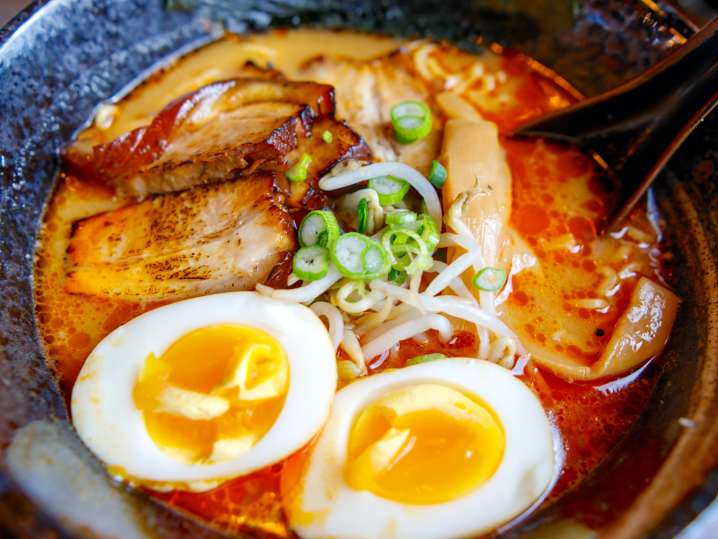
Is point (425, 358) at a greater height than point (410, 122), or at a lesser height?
lesser

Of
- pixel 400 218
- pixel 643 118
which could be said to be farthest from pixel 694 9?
pixel 400 218

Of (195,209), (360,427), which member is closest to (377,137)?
(195,209)

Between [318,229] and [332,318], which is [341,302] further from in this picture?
[318,229]

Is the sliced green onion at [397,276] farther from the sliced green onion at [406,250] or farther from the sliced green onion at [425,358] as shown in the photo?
the sliced green onion at [425,358]

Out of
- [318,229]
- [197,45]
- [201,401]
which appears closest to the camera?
[201,401]

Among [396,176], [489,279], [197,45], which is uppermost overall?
[197,45]

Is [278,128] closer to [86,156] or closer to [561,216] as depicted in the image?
[86,156]

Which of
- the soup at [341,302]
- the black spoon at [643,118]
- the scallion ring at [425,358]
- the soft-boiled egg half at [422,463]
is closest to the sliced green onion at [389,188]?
the soup at [341,302]

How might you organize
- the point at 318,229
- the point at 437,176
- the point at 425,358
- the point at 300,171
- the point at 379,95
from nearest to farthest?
the point at 425,358, the point at 318,229, the point at 300,171, the point at 437,176, the point at 379,95
